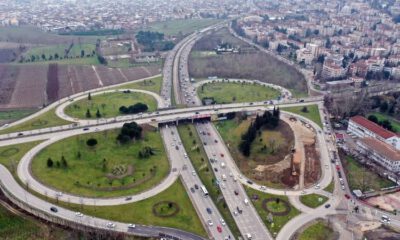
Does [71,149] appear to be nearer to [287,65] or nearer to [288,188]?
[288,188]

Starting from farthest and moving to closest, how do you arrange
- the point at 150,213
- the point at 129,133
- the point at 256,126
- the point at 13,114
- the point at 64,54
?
1. the point at 64,54
2. the point at 13,114
3. the point at 256,126
4. the point at 129,133
5. the point at 150,213

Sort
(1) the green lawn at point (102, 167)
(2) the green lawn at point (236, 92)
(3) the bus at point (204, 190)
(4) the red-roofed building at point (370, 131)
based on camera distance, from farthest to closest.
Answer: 1. (2) the green lawn at point (236, 92)
2. (4) the red-roofed building at point (370, 131)
3. (1) the green lawn at point (102, 167)
4. (3) the bus at point (204, 190)

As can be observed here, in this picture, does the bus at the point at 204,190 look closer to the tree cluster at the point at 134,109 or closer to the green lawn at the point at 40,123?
the tree cluster at the point at 134,109

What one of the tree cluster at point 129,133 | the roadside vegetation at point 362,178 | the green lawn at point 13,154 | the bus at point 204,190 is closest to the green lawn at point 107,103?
the tree cluster at point 129,133

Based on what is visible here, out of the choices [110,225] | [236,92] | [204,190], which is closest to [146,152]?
[204,190]

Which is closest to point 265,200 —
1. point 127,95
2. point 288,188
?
point 288,188

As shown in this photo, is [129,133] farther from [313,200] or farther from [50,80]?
[50,80]
